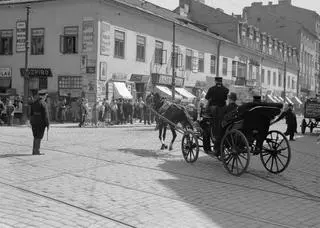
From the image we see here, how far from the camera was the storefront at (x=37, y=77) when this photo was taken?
32.5 meters

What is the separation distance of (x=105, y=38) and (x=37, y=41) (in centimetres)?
515

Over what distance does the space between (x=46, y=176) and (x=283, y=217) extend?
4.50 m

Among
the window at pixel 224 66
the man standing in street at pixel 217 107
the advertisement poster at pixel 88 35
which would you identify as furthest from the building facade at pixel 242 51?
the man standing in street at pixel 217 107

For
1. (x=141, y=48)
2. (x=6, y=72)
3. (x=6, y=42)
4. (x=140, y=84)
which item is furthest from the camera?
(x=141, y=48)

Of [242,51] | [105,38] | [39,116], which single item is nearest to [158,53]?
[105,38]

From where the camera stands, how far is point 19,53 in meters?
33.9

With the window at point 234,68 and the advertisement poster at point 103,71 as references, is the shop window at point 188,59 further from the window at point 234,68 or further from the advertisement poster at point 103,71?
the advertisement poster at point 103,71

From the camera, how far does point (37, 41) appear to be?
33.2m

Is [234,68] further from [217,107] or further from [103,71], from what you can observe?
[217,107]

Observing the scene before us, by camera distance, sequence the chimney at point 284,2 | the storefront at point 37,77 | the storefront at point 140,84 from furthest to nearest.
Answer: the chimney at point 284,2 → the storefront at point 140,84 → the storefront at point 37,77

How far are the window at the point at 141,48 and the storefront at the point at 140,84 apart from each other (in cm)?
131

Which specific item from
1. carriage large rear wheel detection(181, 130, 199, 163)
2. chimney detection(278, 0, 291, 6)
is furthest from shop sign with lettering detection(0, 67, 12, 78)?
chimney detection(278, 0, 291, 6)

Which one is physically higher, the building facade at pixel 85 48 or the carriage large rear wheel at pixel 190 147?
the building facade at pixel 85 48

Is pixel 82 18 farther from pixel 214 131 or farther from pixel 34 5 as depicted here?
pixel 214 131
